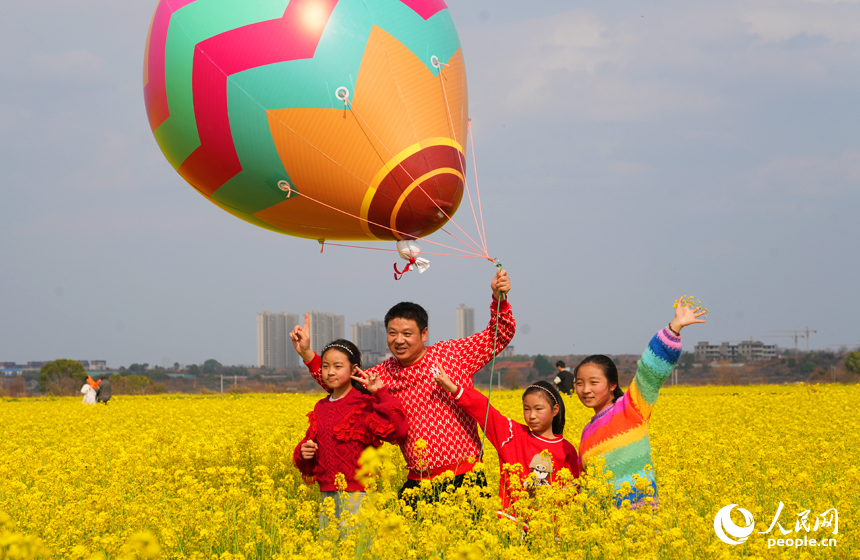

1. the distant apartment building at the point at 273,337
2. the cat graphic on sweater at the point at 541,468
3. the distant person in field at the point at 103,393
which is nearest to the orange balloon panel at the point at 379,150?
the cat graphic on sweater at the point at 541,468

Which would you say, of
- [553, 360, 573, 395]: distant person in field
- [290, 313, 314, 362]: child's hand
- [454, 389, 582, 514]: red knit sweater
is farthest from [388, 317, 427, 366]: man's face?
[553, 360, 573, 395]: distant person in field

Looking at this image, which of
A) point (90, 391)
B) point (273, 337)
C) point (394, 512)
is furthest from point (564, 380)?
point (273, 337)

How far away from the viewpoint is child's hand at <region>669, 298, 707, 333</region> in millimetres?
3299

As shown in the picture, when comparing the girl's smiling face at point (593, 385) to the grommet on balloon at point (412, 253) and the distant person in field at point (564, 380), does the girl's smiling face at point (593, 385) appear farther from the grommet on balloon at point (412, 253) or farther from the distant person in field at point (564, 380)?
the distant person in field at point (564, 380)

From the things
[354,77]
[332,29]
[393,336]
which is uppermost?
[332,29]

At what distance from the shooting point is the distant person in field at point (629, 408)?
3.31 m

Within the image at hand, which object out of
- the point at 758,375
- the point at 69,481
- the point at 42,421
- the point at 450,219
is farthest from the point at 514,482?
the point at 758,375

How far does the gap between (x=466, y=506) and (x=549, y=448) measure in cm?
84

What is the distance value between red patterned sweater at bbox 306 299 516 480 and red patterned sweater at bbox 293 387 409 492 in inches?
4.3

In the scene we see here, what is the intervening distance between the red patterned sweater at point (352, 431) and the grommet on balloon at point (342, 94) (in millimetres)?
1804

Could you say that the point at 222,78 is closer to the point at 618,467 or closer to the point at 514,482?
the point at 514,482

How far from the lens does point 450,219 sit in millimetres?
4629

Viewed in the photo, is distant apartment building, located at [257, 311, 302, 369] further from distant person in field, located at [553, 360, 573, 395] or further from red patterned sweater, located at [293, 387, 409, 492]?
red patterned sweater, located at [293, 387, 409, 492]

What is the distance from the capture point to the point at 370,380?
3.87m
